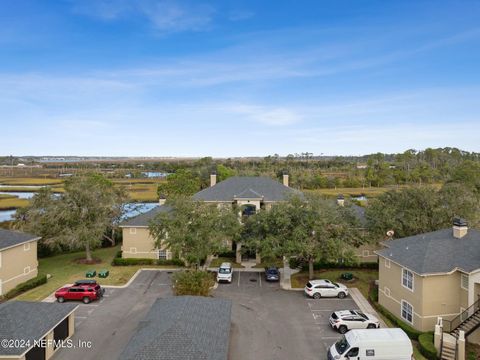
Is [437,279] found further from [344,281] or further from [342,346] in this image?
[344,281]

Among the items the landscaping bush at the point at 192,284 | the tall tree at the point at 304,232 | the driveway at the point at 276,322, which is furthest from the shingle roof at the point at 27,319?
the tall tree at the point at 304,232

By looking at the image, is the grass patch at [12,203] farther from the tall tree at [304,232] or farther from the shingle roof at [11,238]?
the tall tree at [304,232]

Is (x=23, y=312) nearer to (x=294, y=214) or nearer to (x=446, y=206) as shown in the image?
(x=294, y=214)

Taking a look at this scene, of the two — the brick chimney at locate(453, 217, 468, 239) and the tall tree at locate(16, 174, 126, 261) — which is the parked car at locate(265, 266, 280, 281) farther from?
the tall tree at locate(16, 174, 126, 261)

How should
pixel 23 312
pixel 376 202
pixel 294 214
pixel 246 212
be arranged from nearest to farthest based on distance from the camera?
pixel 23 312 < pixel 294 214 < pixel 376 202 < pixel 246 212

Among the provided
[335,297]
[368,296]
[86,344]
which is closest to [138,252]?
[86,344]

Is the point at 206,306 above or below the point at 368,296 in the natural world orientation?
above
